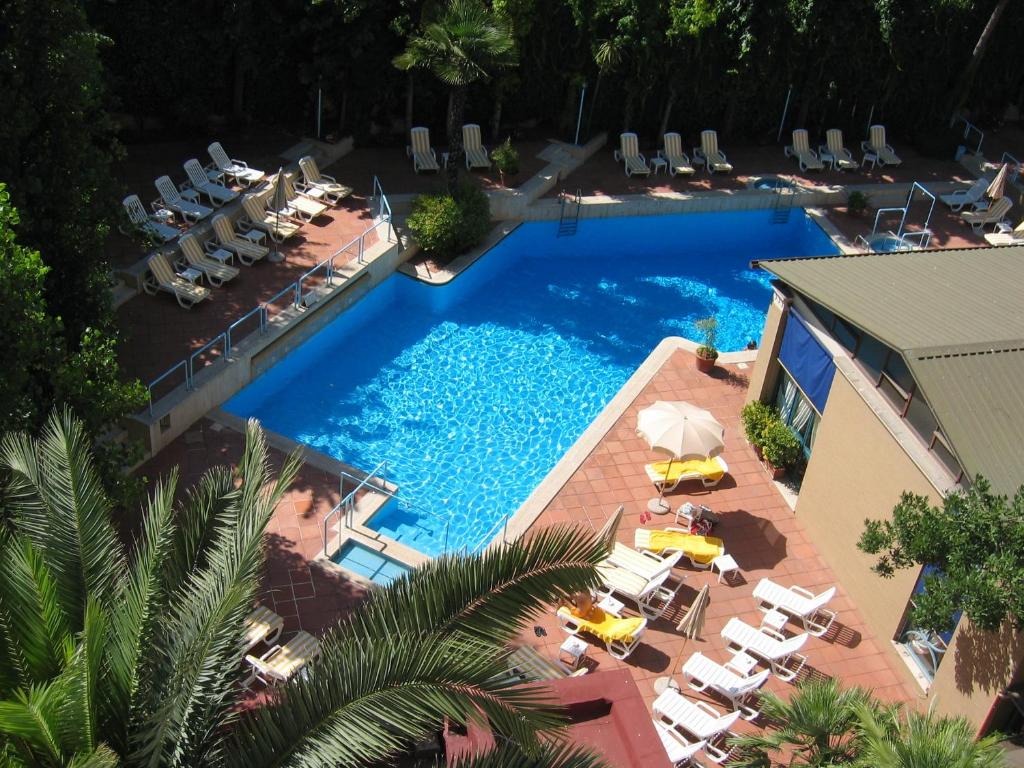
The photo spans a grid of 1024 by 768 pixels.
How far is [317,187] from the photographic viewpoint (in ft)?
77.0

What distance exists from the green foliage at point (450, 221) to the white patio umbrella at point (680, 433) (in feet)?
22.9

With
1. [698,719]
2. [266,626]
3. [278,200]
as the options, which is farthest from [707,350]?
[266,626]

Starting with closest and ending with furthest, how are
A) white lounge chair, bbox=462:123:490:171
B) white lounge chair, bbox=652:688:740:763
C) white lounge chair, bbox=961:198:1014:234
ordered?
1. white lounge chair, bbox=652:688:740:763
2. white lounge chair, bbox=462:123:490:171
3. white lounge chair, bbox=961:198:1014:234

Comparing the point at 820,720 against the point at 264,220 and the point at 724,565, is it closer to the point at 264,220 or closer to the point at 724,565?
the point at 724,565

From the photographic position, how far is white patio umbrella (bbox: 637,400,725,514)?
54.6 feet

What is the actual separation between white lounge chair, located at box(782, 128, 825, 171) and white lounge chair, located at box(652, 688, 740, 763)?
1699cm

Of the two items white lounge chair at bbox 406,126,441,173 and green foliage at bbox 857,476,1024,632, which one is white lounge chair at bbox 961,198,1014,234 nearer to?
white lounge chair at bbox 406,126,441,173

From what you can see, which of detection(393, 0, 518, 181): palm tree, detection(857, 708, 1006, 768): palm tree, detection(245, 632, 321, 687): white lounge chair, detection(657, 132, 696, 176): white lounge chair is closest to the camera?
detection(857, 708, 1006, 768): palm tree

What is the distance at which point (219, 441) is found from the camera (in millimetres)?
17672

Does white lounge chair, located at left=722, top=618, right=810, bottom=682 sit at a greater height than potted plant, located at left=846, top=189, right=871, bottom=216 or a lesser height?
lesser

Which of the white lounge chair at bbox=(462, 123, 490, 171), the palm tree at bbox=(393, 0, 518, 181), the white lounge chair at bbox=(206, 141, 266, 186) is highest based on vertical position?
the palm tree at bbox=(393, 0, 518, 181)

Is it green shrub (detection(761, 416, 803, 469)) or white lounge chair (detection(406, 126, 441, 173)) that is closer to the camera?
green shrub (detection(761, 416, 803, 469))

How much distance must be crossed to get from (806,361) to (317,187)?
1128cm

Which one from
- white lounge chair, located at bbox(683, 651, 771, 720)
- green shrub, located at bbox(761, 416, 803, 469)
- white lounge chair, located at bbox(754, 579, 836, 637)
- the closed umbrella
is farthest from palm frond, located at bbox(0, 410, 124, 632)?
the closed umbrella
